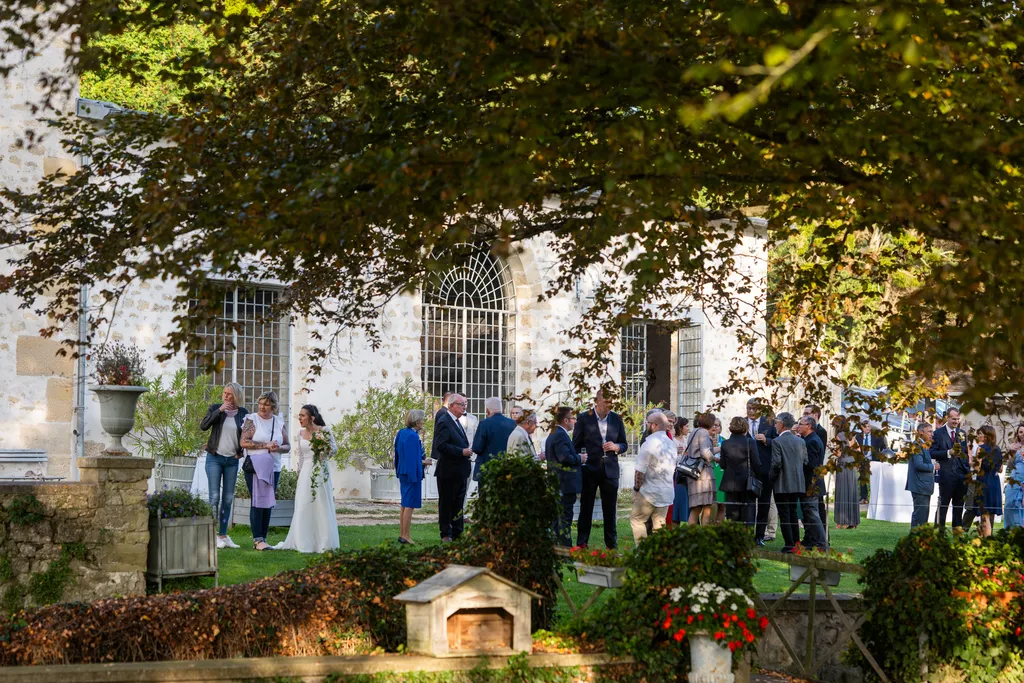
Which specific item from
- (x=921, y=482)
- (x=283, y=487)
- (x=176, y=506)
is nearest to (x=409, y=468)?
(x=283, y=487)

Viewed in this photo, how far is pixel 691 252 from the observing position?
21.6 ft

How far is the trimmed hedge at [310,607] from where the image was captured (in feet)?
23.8

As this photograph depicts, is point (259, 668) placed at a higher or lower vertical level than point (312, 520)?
lower

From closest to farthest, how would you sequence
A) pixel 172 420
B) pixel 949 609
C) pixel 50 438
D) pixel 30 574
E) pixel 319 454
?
1. pixel 949 609
2. pixel 30 574
3. pixel 319 454
4. pixel 50 438
5. pixel 172 420

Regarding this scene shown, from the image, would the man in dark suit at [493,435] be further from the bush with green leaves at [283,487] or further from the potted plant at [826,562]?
the potted plant at [826,562]

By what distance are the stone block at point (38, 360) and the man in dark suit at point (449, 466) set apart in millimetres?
6373

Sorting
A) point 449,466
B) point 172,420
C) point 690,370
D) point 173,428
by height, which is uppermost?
point 690,370

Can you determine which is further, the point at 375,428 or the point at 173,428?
the point at 375,428

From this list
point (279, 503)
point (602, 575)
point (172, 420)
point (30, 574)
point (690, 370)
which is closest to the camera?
point (602, 575)

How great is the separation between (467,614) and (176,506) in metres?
3.73

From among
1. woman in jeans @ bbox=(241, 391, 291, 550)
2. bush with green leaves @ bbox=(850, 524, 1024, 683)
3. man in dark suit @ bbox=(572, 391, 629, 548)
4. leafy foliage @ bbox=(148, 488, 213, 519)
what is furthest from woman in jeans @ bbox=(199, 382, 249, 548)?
bush with green leaves @ bbox=(850, 524, 1024, 683)

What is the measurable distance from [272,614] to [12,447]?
9782mm

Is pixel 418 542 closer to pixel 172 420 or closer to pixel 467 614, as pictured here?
pixel 172 420

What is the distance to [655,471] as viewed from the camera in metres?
12.1
